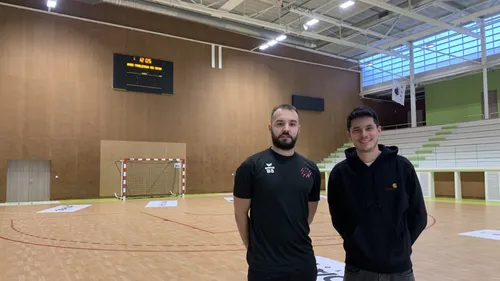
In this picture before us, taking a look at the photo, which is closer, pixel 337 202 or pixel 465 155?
pixel 337 202

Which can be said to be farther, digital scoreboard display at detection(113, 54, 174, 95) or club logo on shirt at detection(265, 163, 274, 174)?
digital scoreboard display at detection(113, 54, 174, 95)

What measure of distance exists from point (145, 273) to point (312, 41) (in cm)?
1966

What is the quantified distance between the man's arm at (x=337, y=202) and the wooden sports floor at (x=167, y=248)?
2.39 metres

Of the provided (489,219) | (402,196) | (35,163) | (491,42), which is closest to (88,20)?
(35,163)

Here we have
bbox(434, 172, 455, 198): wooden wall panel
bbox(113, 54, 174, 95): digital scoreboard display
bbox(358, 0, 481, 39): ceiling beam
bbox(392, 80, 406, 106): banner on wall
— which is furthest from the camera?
bbox(392, 80, 406, 106): banner on wall

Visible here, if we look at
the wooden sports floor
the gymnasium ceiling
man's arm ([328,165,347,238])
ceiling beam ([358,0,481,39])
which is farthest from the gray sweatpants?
the gymnasium ceiling

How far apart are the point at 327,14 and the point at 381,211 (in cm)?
1832

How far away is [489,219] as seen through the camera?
9672mm

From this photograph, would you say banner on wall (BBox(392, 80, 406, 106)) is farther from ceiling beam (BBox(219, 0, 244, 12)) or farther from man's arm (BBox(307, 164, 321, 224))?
man's arm (BBox(307, 164, 321, 224))

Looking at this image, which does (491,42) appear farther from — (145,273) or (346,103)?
(145,273)

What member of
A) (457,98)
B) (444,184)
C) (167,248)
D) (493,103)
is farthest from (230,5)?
(493,103)

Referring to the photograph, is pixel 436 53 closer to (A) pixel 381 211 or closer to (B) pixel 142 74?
(B) pixel 142 74

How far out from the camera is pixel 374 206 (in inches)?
84.7

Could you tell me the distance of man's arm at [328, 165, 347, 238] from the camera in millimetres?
2281
